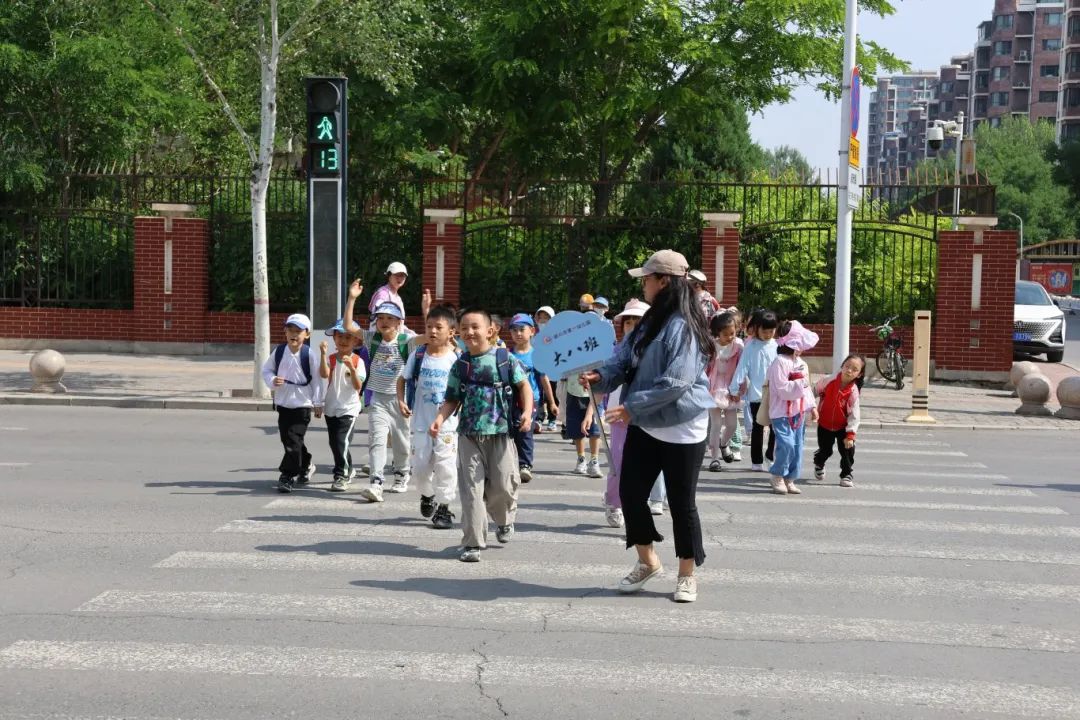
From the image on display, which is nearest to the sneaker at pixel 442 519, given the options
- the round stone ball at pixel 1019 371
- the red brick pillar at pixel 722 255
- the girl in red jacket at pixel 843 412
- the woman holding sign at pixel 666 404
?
the woman holding sign at pixel 666 404

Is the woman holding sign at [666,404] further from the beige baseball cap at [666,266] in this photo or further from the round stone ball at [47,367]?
the round stone ball at [47,367]

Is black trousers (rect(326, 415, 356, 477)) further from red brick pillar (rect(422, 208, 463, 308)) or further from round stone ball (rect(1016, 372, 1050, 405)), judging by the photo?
red brick pillar (rect(422, 208, 463, 308))

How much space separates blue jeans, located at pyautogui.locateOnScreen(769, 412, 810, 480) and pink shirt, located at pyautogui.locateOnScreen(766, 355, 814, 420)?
68mm

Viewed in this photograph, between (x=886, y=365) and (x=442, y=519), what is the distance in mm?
13925

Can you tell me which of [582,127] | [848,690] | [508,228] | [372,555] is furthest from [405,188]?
[848,690]

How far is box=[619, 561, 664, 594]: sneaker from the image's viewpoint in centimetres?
720

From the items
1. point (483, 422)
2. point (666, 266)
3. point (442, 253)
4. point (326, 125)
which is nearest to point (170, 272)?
point (442, 253)

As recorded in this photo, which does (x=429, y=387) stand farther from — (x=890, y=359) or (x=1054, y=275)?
(x=1054, y=275)

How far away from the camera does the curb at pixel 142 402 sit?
17.2m

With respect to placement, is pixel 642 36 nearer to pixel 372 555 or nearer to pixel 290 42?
pixel 290 42

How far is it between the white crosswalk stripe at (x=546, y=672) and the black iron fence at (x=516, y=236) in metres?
17.6

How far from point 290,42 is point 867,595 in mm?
14244

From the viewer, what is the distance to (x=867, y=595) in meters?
7.36

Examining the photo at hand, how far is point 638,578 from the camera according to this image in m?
7.22
